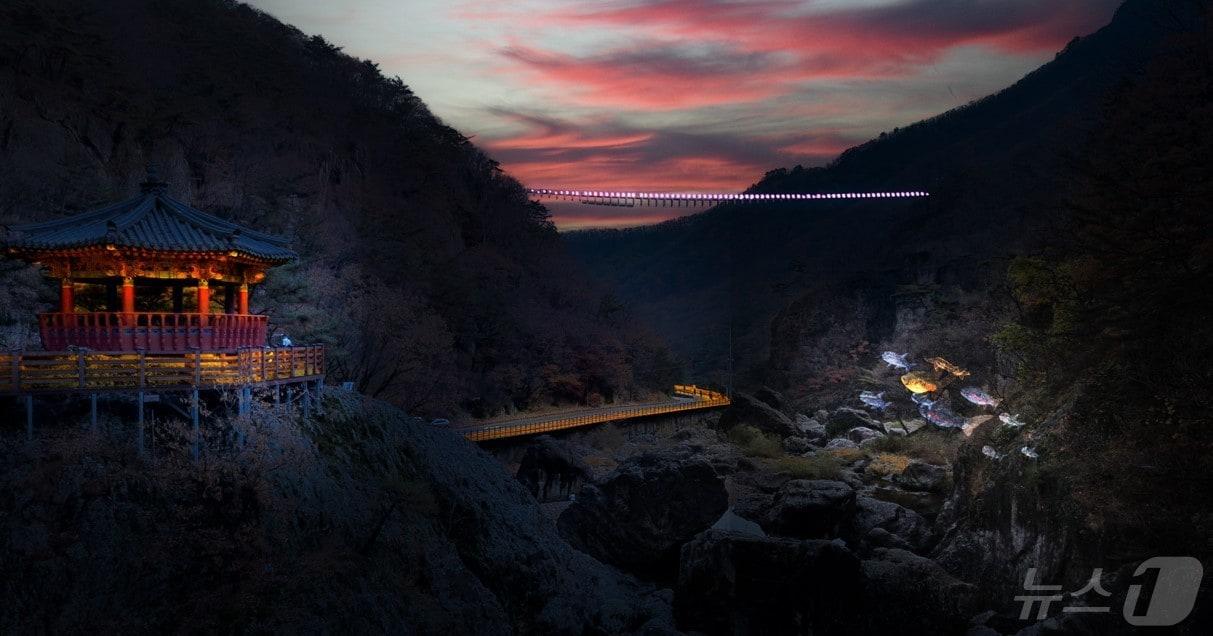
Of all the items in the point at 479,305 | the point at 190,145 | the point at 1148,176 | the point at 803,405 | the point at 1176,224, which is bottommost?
the point at 803,405

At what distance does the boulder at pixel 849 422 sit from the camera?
164 ft

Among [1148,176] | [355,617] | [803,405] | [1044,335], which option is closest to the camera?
[355,617]

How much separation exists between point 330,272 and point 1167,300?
121 ft

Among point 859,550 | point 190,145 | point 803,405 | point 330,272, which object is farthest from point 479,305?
point 859,550

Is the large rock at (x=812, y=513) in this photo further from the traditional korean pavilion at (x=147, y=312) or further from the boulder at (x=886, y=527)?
the traditional korean pavilion at (x=147, y=312)

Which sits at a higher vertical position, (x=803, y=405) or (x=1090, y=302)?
(x=1090, y=302)

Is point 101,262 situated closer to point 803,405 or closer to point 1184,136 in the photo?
point 1184,136

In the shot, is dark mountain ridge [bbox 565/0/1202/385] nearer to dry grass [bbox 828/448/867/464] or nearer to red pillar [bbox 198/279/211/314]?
dry grass [bbox 828/448/867/464]

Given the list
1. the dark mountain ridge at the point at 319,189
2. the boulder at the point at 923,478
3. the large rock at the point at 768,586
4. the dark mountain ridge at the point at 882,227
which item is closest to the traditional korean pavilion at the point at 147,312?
the dark mountain ridge at the point at 319,189

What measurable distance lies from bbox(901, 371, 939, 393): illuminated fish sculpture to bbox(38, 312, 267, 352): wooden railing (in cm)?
3766

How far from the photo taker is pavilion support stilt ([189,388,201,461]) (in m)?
19.0

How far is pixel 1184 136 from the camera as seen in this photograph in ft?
93.8

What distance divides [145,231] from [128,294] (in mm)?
1675

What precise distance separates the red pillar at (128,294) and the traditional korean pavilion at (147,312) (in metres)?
0.03
